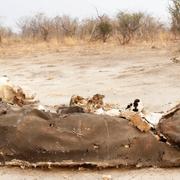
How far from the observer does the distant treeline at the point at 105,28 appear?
29.1 m

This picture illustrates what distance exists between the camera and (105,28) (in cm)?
2908

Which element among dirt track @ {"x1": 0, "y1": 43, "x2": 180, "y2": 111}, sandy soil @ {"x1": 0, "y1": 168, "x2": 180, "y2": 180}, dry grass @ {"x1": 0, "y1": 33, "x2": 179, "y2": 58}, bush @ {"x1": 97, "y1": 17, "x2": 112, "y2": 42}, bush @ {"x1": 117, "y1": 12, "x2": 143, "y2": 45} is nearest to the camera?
sandy soil @ {"x1": 0, "y1": 168, "x2": 180, "y2": 180}

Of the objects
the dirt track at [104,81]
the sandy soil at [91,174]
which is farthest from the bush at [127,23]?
the sandy soil at [91,174]

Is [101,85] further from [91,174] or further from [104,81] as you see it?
[91,174]

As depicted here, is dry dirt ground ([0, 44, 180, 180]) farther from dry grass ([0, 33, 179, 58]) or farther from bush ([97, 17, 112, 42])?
bush ([97, 17, 112, 42])

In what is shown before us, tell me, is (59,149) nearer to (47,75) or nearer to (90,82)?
(90,82)

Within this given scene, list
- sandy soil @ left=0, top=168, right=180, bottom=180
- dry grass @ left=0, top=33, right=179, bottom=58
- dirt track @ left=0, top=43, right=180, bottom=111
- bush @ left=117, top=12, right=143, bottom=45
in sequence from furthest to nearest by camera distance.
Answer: bush @ left=117, top=12, right=143, bottom=45 < dry grass @ left=0, top=33, right=179, bottom=58 < dirt track @ left=0, top=43, right=180, bottom=111 < sandy soil @ left=0, top=168, right=180, bottom=180

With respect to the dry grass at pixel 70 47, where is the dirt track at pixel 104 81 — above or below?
above

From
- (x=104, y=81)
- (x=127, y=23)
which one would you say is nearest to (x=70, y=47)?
(x=127, y=23)

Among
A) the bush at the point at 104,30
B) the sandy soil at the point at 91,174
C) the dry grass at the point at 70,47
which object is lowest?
the dry grass at the point at 70,47

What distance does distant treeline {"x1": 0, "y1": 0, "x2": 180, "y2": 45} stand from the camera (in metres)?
29.1

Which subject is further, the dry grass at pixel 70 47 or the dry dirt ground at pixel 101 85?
the dry grass at pixel 70 47

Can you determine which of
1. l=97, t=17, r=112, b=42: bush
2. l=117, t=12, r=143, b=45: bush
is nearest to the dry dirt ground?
l=97, t=17, r=112, b=42: bush

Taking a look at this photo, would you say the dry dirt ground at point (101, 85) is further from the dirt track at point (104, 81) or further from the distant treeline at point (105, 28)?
the distant treeline at point (105, 28)
